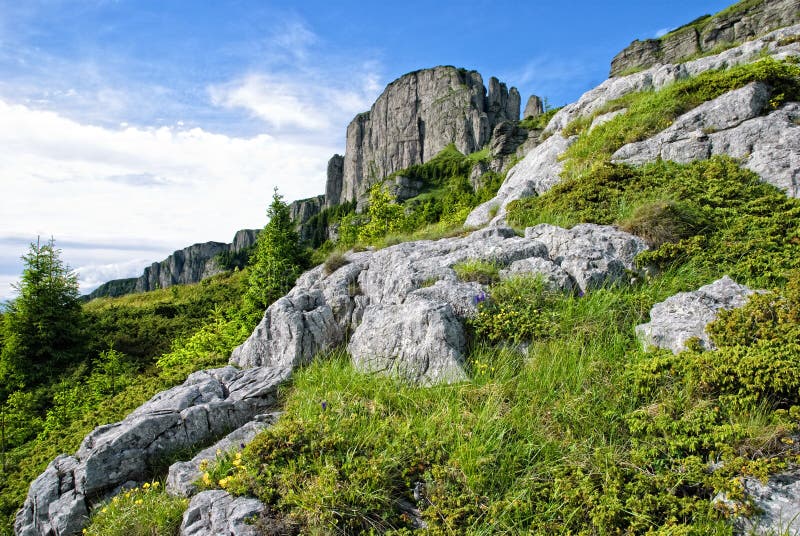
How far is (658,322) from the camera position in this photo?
5.45m

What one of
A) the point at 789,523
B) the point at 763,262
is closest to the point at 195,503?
the point at 789,523

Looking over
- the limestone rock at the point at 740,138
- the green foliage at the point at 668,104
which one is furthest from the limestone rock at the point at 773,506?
the green foliage at the point at 668,104

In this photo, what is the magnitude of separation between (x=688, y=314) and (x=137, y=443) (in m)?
7.78

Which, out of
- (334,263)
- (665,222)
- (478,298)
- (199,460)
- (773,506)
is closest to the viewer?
(773,506)

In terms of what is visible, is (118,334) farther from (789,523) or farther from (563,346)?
(789,523)

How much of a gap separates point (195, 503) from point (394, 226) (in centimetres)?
2368

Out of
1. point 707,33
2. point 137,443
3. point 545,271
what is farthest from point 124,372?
point 707,33

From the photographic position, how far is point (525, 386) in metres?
4.96

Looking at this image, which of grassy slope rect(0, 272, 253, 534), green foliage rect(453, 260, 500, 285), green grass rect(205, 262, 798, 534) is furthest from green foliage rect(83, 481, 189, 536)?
green foliage rect(453, 260, 500, 285)

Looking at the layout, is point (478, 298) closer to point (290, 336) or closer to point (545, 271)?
point (545, 271)

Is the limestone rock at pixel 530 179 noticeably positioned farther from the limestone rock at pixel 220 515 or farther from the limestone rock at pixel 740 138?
the limestone rock at pixel 220 515

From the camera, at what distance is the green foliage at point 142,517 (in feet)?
13.0

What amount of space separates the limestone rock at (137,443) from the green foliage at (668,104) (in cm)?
1098

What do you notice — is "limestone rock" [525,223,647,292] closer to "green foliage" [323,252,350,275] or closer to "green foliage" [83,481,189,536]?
"green foliage" [323,252,350,275]
